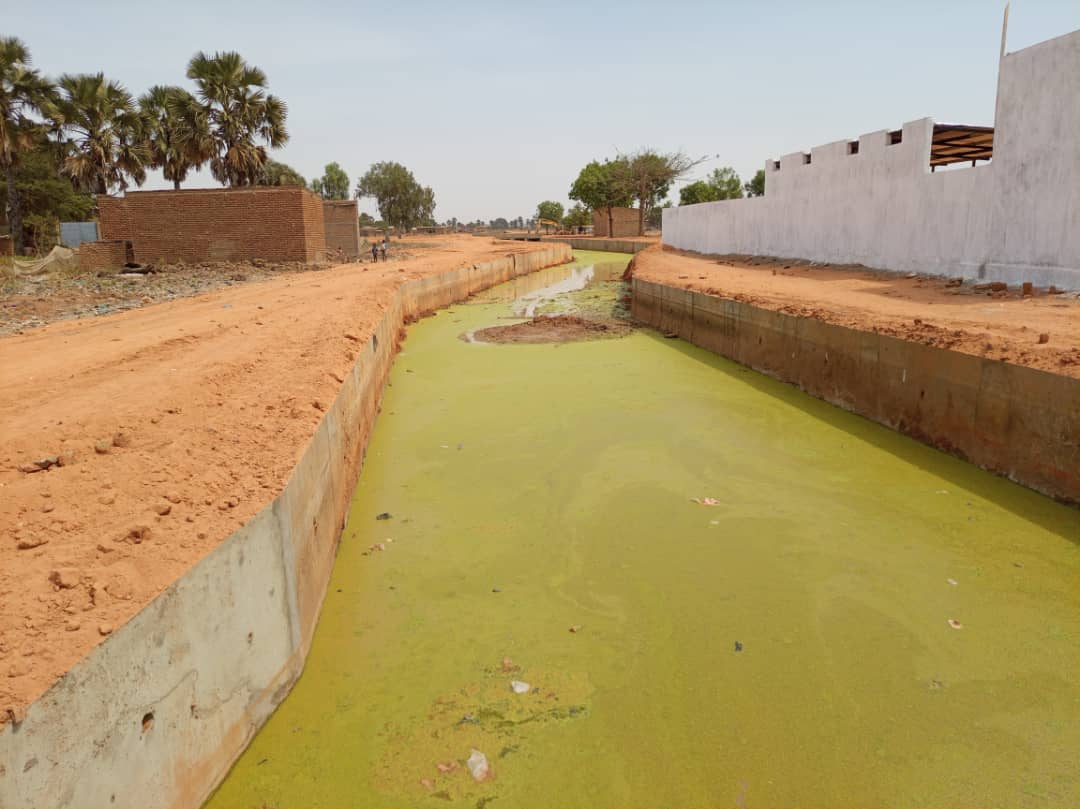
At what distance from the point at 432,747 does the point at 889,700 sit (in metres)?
2.23

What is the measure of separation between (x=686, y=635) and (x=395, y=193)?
5937 cm

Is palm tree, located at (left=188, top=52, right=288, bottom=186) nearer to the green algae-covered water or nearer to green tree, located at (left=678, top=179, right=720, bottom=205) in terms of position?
the green algae-covered water

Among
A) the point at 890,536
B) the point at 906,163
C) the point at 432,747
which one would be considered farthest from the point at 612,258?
the point at 432,747

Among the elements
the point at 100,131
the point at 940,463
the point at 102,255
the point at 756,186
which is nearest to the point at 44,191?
the point at 100,131

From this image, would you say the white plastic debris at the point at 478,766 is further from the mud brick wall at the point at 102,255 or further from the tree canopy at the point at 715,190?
the tree canopy at the point at 715,190

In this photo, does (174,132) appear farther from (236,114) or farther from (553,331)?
(553,331)

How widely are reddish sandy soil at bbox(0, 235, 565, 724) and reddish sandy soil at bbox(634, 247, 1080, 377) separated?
595 centimetres

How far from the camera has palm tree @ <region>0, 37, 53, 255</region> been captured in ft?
77.1

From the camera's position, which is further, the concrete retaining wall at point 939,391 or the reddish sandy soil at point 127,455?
the concrete retaining wall at point 939,391

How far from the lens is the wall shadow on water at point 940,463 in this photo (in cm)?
546

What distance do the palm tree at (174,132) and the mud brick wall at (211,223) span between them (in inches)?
272

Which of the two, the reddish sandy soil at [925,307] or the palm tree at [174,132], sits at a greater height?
the palm tree at [174,132]

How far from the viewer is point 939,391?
696 centimetres

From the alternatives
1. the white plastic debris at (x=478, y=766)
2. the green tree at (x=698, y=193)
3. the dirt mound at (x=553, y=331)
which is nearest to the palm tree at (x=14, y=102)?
the dirt mound at (x=553, y=331)
